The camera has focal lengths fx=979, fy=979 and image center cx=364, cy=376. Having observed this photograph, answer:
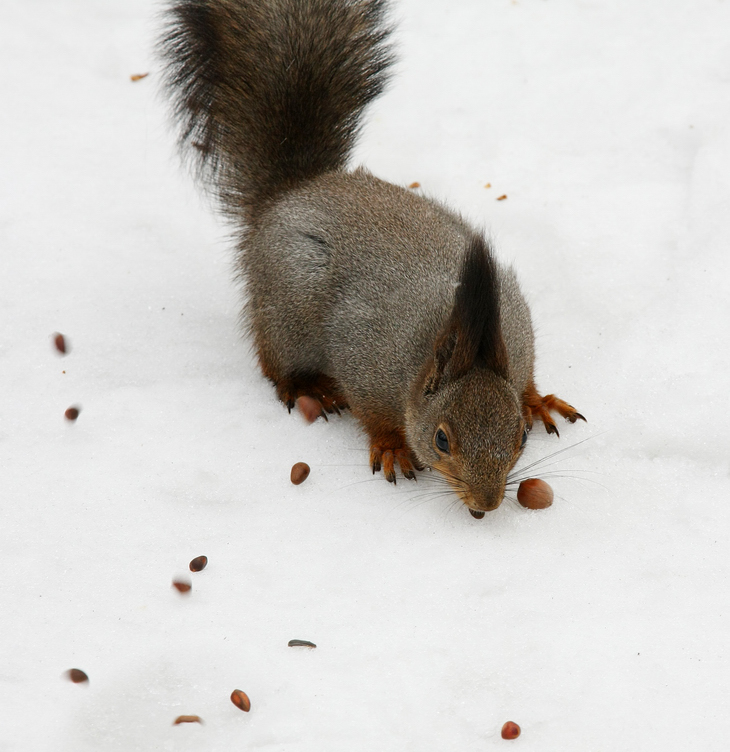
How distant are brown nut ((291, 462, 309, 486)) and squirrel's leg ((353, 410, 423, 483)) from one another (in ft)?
0.72

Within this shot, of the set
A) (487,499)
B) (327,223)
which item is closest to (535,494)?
(487,499)

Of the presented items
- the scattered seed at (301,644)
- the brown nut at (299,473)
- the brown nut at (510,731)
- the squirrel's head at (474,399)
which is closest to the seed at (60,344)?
the brown nut at (299,473)

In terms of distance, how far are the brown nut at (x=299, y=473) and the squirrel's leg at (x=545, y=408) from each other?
2.35 feet

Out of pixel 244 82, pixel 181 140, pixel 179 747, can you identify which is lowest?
pixel 179 747

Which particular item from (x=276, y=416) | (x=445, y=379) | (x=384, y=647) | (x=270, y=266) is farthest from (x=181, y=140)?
(x=384, y=647)

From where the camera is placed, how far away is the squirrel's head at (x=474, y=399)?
8.63 ft

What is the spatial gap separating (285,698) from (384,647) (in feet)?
0.91

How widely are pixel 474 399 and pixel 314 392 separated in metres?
0.88

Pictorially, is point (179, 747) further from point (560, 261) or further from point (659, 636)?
point (560, 261)

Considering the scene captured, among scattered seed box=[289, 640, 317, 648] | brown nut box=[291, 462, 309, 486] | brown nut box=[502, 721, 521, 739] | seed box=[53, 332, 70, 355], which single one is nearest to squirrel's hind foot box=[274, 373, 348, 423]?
brown nut box=[291, 462, 309, 486]

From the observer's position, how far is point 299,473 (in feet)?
9.59

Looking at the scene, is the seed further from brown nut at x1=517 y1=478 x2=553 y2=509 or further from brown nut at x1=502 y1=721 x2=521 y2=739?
brown nut at x1=502 y1=721 x2=521 y2=739

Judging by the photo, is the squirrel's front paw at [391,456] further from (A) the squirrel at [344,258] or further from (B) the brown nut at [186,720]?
(B) the brown nut at [186,720]

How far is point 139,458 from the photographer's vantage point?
302 centimetres
